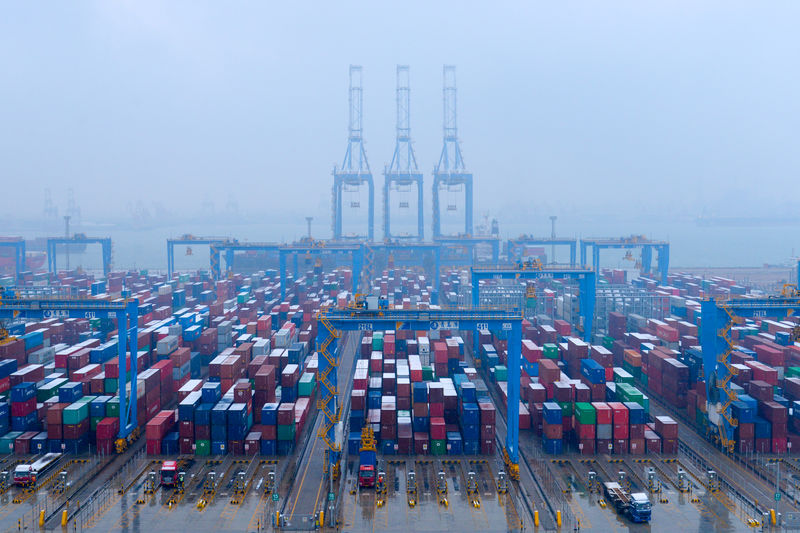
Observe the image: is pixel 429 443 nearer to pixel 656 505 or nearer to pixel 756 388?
pixel 656 505

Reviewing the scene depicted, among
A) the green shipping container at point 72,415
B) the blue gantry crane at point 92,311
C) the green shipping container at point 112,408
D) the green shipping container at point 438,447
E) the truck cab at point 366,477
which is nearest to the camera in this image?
the truck cab at point 366,477

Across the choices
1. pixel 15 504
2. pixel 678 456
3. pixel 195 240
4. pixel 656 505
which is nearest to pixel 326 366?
pixel 15 504

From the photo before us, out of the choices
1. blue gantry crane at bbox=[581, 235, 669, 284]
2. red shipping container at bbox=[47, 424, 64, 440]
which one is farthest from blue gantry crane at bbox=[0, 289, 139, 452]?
blue gantry crane at bbox=[581, 235, 669, 284]

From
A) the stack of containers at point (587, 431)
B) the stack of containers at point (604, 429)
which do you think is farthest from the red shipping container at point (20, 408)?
the stack of containers at point (604, 429)

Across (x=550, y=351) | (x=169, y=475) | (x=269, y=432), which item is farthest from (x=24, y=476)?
(x=550, y=351)

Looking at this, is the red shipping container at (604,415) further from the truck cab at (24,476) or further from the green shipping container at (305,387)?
the truck cab at (24,476)

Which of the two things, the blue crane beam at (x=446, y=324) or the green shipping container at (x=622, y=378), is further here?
the green shipping container at (x=622, y=378)
